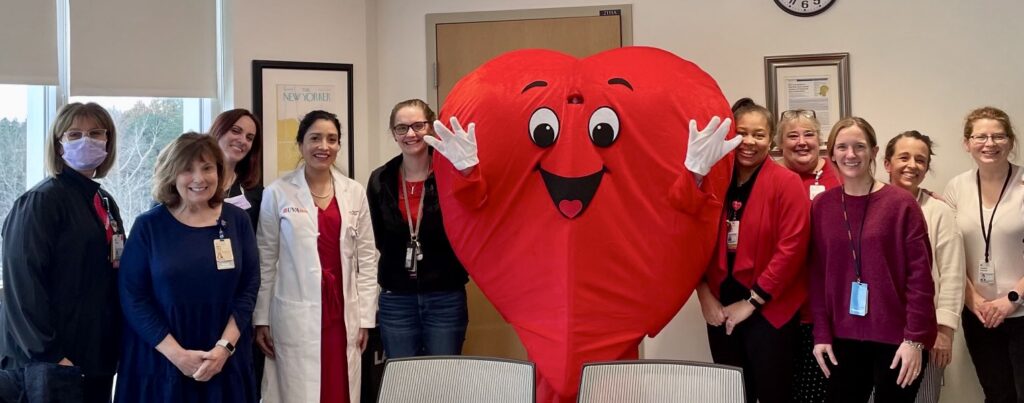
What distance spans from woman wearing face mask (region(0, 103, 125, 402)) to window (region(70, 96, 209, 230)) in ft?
3.43

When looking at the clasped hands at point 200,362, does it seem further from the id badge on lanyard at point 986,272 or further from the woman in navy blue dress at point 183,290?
the id badge on lanyard at point 986,272

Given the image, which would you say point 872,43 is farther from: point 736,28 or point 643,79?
point 643,79

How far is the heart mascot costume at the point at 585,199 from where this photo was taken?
85.2 inches

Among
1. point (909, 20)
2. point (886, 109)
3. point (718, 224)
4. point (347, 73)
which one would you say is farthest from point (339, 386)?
point (909, 20)

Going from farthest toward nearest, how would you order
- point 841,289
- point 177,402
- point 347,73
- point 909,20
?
point 347,73
point 909,20
point 841,289
point 177,402

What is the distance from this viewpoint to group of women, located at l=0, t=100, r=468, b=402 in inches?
82.7

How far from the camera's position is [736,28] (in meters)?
3.45

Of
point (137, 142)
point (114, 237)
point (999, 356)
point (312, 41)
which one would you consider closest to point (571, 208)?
point (114, 237)

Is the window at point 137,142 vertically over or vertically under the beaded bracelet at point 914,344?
over

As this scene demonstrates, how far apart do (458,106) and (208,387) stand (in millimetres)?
1181

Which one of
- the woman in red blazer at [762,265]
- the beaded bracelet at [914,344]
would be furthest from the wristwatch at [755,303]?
the beaded bracelet at [914,344]

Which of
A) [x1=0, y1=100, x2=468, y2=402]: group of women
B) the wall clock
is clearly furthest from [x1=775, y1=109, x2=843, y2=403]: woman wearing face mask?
[x1=0, y1=100, x2=468, y2=402]: group of women

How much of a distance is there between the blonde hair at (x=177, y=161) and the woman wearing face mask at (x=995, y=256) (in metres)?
2.75

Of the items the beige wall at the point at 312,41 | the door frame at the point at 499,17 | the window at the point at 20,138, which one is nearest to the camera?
the window at the point at 20,138
